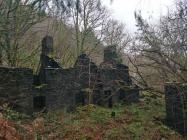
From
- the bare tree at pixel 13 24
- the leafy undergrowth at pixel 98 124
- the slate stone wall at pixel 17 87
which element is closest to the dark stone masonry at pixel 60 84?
the slate stone wall at pixel 17 87

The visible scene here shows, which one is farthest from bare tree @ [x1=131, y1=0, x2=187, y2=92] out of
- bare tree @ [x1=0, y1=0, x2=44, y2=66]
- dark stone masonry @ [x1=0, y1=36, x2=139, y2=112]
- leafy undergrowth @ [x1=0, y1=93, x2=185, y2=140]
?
bare tree @ [x1=0, y1=0, x2=44, y2=66]

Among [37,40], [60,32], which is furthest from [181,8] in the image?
[60,32]

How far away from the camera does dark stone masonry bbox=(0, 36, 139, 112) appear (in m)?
14.5

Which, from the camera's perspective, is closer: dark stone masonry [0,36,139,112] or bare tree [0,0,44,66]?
dark stone masonry [0,36,139,112]

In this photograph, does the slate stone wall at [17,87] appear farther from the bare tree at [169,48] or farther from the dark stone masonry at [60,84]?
the bare tree at [169,48]

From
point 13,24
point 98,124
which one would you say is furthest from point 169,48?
point 13,24

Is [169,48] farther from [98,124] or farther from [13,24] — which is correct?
[13,24]

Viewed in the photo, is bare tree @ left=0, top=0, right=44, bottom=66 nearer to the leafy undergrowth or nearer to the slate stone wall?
the slate stone wall

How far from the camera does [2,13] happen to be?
17203 mm

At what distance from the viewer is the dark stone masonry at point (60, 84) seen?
1446 cm

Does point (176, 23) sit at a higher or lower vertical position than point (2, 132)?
higher

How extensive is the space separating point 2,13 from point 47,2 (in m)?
6.06

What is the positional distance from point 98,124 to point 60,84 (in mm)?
2507

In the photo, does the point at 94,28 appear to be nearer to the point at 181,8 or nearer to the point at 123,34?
the point at 123,34
